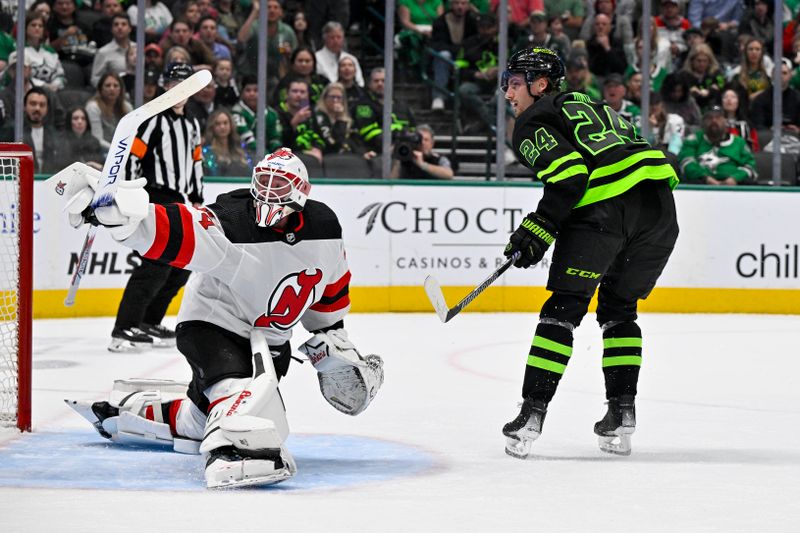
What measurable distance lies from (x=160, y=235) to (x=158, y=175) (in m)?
2.89

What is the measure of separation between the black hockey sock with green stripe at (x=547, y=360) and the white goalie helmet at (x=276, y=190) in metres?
0.77

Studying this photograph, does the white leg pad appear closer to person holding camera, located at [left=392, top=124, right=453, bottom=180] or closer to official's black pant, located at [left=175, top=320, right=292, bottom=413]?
official's black pant, located at [left=175, top=320, right=292, bottom=413]

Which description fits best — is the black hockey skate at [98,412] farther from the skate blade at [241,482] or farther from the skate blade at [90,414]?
the skate blade at [241,482]

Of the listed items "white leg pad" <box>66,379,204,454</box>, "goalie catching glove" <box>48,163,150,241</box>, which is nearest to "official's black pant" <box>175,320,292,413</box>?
"white leg pad" <box>66,379,204,454</box>

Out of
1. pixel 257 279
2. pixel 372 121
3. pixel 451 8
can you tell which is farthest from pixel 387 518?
pixel 451 8

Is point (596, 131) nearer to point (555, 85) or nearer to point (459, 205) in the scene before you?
point (555, 85)

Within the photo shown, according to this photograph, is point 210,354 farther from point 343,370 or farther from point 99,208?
point 99,208

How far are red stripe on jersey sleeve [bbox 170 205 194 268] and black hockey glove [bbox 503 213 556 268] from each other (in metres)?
0.86

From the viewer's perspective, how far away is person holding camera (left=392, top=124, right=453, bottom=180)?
7863mm

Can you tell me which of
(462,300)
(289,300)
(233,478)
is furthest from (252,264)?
(462,300)

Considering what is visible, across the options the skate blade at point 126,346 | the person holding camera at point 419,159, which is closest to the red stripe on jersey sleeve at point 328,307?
the skate blade at point 126,346

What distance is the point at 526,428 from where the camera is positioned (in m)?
3.59

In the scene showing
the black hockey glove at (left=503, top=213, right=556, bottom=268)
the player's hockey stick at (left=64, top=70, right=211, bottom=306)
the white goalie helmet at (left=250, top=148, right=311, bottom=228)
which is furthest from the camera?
the black hockey glove at (left=503, top=213, right=556, bottom=268)

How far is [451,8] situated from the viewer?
816 centimetres
